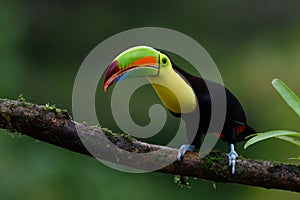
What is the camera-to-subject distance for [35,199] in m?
4.46

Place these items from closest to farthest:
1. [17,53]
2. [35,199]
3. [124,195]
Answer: [35,199], [124,195], [17,53]

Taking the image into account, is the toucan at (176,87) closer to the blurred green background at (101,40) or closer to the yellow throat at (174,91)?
the yellow throat at (174,91)

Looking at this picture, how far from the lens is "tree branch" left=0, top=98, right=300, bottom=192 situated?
1.96 m

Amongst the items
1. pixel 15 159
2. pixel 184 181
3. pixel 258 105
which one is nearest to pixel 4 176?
pixel 15 159

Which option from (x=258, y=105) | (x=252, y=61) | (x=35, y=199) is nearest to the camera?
(x=35, y=199)

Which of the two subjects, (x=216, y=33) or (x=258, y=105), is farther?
(x=216, y=33)

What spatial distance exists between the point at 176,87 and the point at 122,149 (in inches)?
11.5

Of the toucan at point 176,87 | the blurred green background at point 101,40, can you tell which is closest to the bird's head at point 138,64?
the toucan at point 176,87

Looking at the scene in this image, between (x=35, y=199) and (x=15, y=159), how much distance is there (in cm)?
36

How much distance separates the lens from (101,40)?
6473 millimetres

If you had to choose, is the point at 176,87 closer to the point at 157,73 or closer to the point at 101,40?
the point at 157,73

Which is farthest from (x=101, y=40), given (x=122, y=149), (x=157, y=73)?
(x=122, y=149)

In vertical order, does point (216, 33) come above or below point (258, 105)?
above

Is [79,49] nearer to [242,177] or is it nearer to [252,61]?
[252,61]
